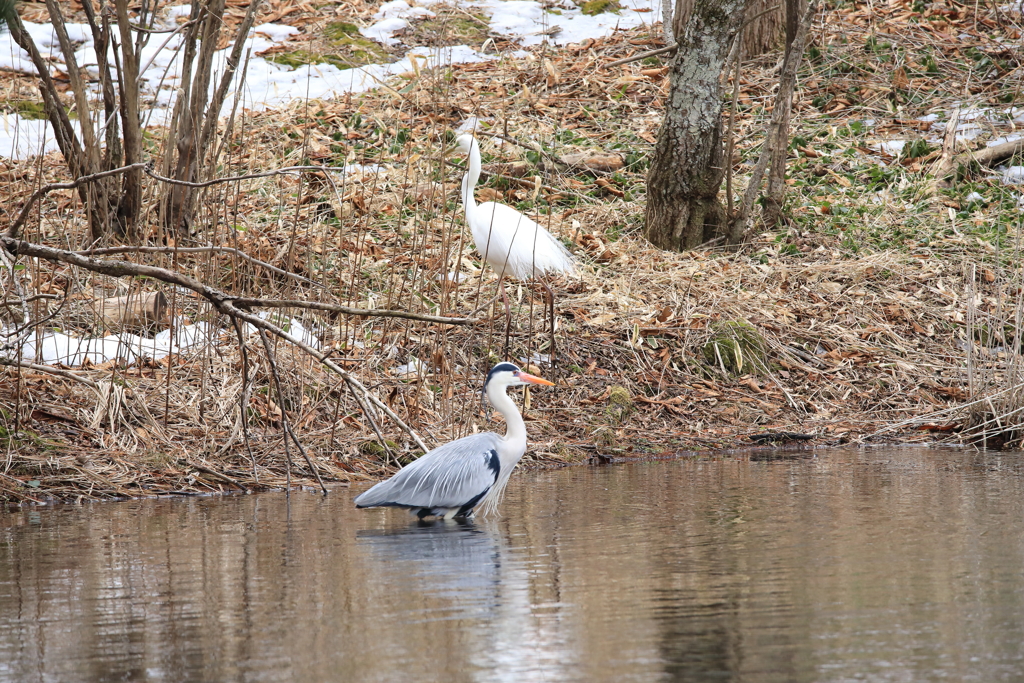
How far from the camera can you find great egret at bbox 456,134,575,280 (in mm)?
8945

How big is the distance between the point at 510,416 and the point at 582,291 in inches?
157

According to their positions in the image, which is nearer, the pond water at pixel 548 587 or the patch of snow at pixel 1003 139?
the pond water at pixel 548 587

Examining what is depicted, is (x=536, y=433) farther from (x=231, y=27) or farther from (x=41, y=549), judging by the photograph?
(x=231, y=27)

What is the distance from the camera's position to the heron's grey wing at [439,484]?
540cm

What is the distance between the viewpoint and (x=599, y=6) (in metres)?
15.9

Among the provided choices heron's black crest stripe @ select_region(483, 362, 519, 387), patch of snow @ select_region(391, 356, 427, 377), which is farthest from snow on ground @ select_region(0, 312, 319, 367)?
heron's black crest stripe @ select_region(483, 362, 519, 387)

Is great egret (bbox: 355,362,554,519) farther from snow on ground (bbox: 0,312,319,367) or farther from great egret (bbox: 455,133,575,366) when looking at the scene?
great egret (bbox: 455,133,575,366)

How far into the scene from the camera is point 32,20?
15008 millimetres

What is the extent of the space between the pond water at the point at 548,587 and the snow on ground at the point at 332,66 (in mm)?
8616

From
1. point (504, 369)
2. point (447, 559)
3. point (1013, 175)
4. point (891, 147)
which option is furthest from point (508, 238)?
point (1013, 175)

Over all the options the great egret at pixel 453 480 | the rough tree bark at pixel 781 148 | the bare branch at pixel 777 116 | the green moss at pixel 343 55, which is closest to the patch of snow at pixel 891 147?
the rough tree bark at pixel 781 148

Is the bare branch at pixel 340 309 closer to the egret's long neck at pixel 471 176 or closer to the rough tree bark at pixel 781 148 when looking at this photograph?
the egret's long neck at pixel 471 176

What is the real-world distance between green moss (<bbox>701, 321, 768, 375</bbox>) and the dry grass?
0.30ft

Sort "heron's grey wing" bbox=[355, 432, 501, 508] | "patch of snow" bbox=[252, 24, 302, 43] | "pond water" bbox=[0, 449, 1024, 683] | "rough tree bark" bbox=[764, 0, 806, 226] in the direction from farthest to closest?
"patch of snow" bbox=[252, 24, 302, 43]
"rough tree bark" bbox=[764, 0, 806, 226]
"heron's grey wing" bbox=[355, 432, 501, 508]
"pond water" bbox=[0, 449, 1024, 683]
